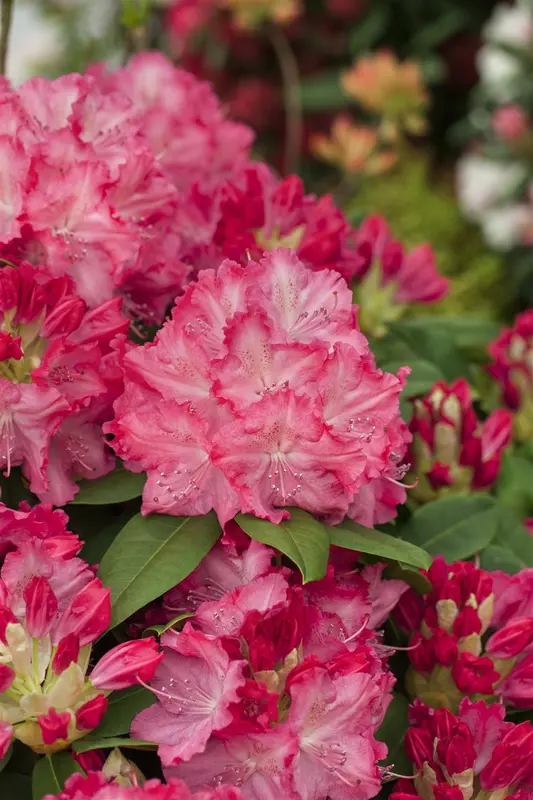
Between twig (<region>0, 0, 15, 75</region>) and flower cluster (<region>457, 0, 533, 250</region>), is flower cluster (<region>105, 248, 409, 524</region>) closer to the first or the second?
twig (<region>0, 0, 15, 75</region>)

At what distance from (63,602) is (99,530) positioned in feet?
0.29

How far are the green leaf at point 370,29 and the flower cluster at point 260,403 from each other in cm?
223

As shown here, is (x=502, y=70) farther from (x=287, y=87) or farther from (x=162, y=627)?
(x=162, y=627)

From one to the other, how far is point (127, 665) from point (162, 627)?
29 millimetres

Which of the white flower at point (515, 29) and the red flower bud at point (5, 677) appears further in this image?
the white flower at point (515, 29)

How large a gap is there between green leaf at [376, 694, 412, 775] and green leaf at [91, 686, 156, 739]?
0.16 m

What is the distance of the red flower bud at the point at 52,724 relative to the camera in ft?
1.75

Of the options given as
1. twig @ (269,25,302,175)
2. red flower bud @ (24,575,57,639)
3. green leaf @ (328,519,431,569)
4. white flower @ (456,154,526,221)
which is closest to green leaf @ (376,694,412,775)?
green leaf @ (328,519,431,569)

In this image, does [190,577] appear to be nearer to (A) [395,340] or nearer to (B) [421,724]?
(B) [421,724]

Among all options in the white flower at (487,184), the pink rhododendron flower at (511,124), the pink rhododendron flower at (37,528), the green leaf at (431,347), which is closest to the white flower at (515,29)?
the pink rhododendron flower at (511,124)

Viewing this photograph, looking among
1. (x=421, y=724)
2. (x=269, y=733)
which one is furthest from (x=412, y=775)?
(x=269, y=733)

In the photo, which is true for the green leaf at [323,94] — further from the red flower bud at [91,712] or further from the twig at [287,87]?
the red flower bud at [91,712]

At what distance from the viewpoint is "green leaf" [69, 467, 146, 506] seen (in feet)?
2.09

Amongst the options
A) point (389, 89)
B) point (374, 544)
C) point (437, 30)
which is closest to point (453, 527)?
point (374, 544)
